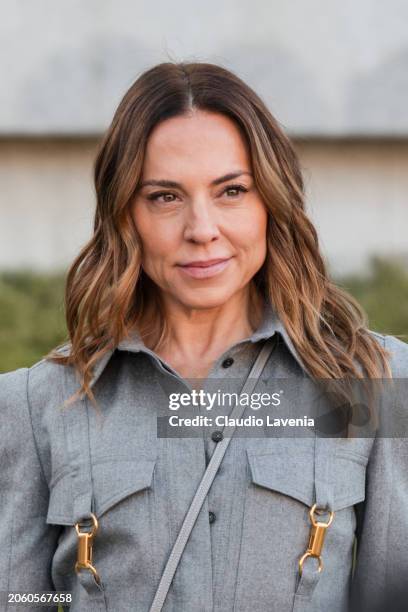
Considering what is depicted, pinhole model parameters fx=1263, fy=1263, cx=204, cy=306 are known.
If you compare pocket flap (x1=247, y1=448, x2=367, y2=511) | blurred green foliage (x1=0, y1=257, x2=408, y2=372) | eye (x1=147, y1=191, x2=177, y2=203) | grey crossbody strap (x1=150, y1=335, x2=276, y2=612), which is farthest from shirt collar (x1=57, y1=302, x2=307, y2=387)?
blurred green foliage (x1=0, y1=257, x2=408, y2=372)

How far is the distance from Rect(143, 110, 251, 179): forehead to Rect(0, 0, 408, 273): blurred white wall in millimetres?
4893

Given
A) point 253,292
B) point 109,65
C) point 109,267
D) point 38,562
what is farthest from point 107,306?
point 109,65

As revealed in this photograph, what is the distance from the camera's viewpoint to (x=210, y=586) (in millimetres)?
2781

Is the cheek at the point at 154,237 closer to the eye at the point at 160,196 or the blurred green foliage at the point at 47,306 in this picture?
the eye at the point at 160,196

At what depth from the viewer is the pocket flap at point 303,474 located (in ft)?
9.22

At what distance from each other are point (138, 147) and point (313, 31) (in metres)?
5.37

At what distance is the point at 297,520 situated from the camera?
2.80m

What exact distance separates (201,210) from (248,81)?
5.21 m

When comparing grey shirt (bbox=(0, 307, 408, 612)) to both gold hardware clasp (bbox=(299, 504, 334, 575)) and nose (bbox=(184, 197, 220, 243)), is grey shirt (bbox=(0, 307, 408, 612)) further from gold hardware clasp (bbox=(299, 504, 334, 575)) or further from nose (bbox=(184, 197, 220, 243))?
nose (bbox=(184, 197, 220, 243))

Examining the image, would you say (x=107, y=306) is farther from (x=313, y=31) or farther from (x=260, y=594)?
(x=313, y=31)

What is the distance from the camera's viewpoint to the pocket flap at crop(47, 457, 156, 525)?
9.34 ft

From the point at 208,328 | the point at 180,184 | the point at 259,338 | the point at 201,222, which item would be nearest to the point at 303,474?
the point at 259,338

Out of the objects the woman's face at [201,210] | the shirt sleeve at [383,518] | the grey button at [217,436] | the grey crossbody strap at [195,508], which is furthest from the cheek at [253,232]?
the shirt sleeve at [383,518]

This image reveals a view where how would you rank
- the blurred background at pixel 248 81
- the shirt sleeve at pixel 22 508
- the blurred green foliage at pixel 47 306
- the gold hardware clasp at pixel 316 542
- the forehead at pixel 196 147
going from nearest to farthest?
the gold hardware clasp at pixel 316 542 < the forehead at pixel 196 147 < the shirt sleeve at pixel 22 508 < the blurred green foliage at pixel 47 306 < the blurred background at pixel 248 81
